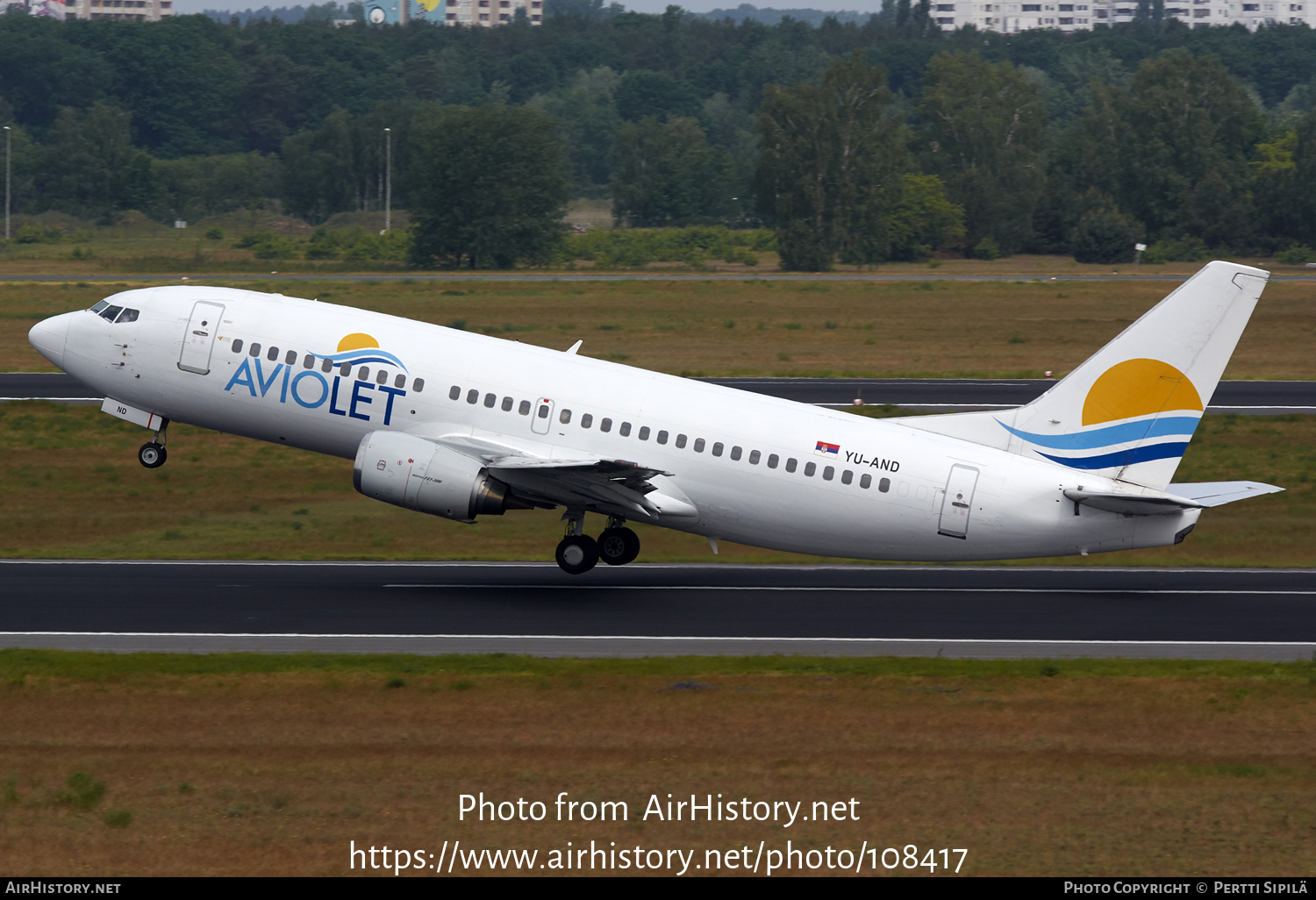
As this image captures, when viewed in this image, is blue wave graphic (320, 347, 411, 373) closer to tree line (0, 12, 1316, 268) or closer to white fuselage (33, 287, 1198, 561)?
white fuselage (33, 287, 1198, 561)

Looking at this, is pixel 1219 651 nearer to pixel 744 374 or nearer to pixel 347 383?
pixel 347 383

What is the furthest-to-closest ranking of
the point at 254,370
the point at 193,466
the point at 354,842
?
1. the point at 193,466
2. the point at 254,370
3. the point at 354,842

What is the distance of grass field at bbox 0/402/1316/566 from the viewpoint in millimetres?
40219

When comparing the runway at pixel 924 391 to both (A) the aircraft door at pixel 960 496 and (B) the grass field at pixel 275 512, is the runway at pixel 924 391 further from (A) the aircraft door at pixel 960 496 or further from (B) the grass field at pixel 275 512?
(A) the aircraft door at pixel 960 496

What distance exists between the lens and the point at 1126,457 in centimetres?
3344

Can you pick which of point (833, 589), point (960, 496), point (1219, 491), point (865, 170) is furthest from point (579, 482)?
point (865, 170)

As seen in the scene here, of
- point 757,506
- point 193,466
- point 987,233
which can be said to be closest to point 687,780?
point 757,506

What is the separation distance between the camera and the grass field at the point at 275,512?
4022cm

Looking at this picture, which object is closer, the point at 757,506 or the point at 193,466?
the point at 757,506

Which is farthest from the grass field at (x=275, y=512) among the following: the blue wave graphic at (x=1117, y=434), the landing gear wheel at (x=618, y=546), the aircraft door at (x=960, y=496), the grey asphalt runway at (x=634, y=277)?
the grey asphalt runway at (x=634, y=277)

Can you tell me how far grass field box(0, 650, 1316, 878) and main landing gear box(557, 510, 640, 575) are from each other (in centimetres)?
727

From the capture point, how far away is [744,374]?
67625 mm

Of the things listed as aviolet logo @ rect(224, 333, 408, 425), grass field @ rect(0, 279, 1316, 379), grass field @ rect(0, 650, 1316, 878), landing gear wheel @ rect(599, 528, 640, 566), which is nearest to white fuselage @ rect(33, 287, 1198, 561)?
aviolet logo @ rect(224, 333, 408, 425)

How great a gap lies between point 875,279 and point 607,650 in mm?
92018
